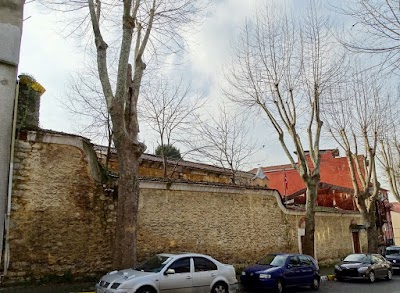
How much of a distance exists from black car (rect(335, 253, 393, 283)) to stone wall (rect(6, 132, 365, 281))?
3.94 m

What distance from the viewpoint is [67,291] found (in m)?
10.9

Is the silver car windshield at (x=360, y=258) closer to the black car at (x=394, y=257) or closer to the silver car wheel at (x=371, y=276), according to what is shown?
the silver car wheel at (x=371, y=276)

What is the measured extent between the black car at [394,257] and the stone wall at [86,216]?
8.90 metres

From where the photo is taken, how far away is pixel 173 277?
388 inches

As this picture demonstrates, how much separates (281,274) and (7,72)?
1232 centimetres

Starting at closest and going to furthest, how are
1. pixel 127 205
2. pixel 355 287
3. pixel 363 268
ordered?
pixel 127 205
pixel 355 287
pixel 363 268

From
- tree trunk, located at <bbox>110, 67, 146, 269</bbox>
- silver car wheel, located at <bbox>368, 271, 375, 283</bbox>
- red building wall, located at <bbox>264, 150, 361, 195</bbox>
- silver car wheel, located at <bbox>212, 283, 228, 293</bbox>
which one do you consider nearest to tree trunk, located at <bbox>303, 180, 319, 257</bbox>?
silver car wheel, located at <bbox>368, 271, 375, 283</bbox>

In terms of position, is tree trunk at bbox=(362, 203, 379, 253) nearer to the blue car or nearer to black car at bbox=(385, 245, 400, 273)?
black car at bbox=(385, 245, 400, 273)

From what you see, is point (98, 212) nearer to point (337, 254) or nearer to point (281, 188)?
point (337, 254)

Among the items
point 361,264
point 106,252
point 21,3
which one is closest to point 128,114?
point 106,252

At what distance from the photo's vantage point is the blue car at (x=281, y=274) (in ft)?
42.2

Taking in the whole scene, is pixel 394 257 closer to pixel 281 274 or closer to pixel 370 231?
pixel 370 231

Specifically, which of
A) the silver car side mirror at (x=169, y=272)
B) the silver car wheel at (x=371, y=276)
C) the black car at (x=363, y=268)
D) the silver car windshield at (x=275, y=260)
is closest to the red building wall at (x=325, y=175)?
the black car at (x=363, y=268)

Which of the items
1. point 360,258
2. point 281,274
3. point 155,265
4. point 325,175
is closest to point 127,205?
point 155,265
